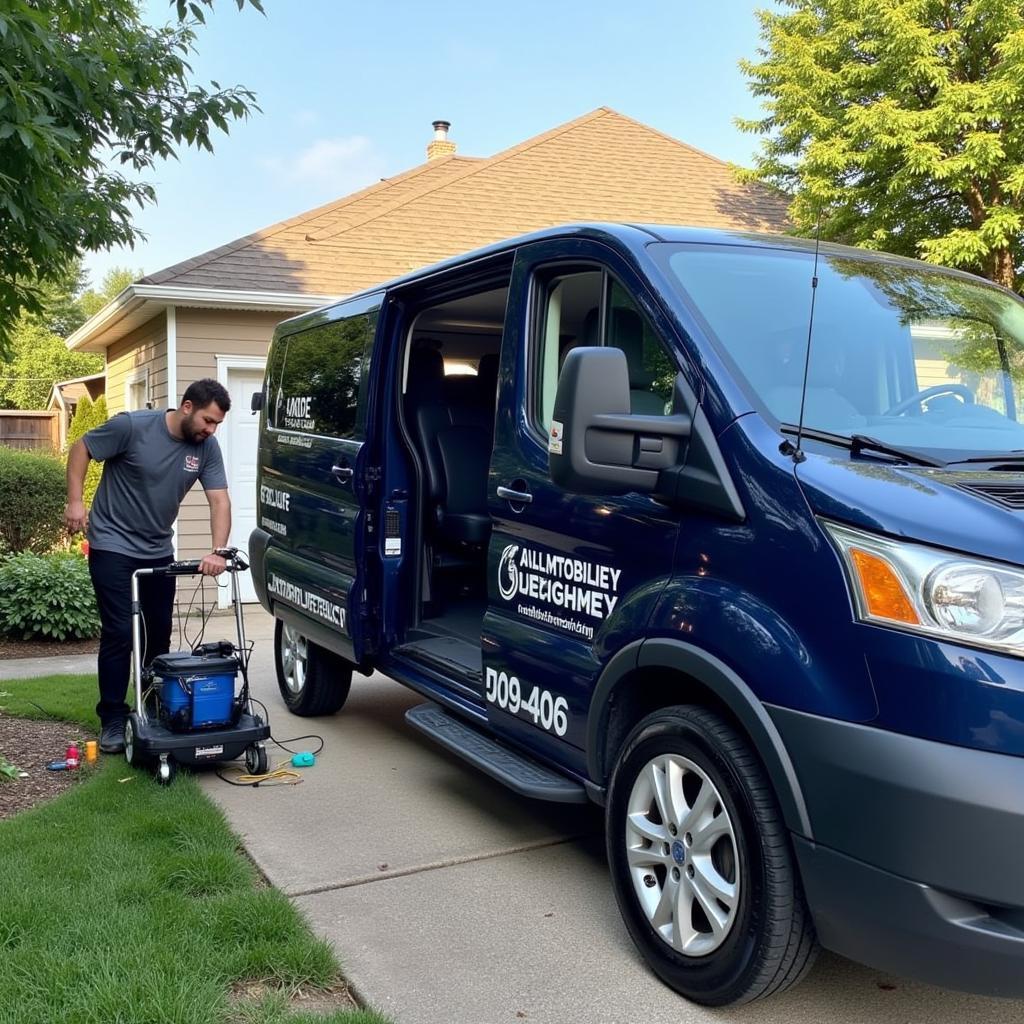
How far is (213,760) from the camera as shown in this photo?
4.95 metres

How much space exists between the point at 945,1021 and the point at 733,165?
11.8 metres

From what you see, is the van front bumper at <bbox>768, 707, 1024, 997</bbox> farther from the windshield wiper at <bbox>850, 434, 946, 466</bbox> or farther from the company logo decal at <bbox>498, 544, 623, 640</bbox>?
the company logo decal at <bbox>498, 544, 623, 640</bbox>

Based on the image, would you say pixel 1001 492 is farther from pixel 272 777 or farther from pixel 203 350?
pixel 203 350

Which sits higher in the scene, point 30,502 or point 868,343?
point 868,343

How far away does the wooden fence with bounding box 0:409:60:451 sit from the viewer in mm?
24984

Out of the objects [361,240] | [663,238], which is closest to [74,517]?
[663,238]

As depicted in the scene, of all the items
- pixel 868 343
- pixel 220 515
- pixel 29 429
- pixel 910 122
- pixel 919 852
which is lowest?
pixel 919 852

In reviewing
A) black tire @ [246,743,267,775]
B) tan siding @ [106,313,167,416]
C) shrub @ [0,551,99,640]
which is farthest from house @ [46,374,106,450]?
black tire @ [246,743,267,775]

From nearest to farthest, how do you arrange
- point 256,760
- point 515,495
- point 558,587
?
point 558,587 → point 515,495 → point 256,760

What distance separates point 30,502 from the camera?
1106 cm

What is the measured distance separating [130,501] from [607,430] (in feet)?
11.2

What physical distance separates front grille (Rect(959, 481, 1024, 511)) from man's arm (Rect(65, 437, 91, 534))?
4113mm

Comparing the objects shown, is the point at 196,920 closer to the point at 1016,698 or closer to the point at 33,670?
the point at 1016,698

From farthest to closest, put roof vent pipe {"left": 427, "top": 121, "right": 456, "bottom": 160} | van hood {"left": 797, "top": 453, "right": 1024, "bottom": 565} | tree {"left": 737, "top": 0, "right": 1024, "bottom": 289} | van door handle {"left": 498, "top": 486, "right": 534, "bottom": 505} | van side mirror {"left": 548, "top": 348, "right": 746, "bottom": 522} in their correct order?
1. roof vent pipe {"left": 427, "top": 121, "right": 456, "bottom": 160}
2. tree {"left": 737, "top": 0, "right": 1024, "bottom": 289}
3. van door handle {"left": 498, "top": 486, "right": 534, "bottom": 505}
4. van side mirror {"left": 548, "top": 348, "right": 746, "bottom": 522}
5. van hood {"left": 797, "top": 453, "right": 1024, "bottom": 565}
